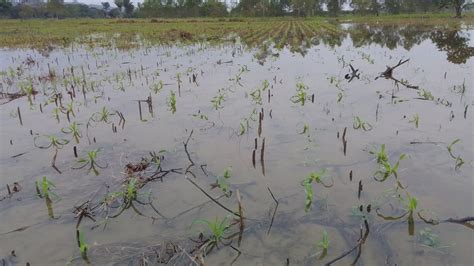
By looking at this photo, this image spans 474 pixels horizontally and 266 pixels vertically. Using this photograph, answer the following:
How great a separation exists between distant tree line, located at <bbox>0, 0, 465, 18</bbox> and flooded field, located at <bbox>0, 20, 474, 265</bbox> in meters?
58.1

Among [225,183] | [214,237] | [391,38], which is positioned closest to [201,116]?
[225,183]

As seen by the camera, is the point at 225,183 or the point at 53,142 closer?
the point at 225,183

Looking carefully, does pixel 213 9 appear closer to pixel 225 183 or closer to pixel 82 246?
pixel 225 183

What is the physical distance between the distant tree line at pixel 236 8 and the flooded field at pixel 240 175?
58095mm

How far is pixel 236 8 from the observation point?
67500 mm

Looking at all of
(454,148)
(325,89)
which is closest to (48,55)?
(325,89)

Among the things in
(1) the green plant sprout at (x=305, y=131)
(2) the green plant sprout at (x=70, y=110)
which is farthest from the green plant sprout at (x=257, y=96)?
(2) the green plant sprout at (x=70, y=110)

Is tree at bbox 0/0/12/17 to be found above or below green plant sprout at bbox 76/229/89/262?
above

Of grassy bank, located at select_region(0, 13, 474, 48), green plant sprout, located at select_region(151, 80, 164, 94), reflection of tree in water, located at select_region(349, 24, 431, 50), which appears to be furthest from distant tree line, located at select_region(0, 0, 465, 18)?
green plant sprout, located at select_region(151, 80, 164, 94)

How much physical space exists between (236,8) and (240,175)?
2684 inches

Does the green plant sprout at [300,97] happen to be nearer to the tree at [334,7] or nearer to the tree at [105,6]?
the tree at [334,7]

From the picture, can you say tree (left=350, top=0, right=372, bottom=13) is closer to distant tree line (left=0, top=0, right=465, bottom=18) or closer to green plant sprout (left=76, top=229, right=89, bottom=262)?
distant tree line (left=0, top=0, right=465, bottom=18)

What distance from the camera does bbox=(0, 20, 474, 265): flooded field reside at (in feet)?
8.32

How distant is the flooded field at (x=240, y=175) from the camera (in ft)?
8.32
